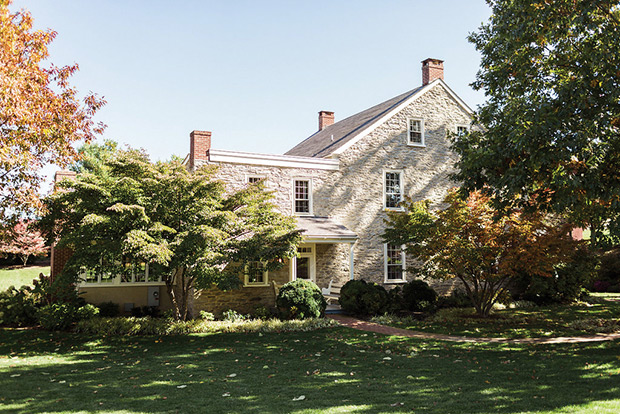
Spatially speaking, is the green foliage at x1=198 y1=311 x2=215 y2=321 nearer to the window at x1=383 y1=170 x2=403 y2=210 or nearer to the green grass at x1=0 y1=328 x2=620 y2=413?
the green grass at x1=0 y1=328 x2=620 y2=413

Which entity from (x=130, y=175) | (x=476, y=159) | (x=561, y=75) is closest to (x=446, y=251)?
(x=476, y=159)

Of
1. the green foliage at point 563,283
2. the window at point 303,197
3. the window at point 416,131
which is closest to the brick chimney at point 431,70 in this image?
the window at point 416,131

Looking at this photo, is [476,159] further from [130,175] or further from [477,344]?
[130,175]

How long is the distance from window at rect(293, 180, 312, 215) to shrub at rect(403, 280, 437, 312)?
207 inches

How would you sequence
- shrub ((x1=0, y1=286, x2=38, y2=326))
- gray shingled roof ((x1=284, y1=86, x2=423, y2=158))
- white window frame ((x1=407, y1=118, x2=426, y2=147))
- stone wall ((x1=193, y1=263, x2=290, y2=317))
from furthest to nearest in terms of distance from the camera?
1. white window frame ((x1=407, y1=118, x2=426, y2=147))
2. gray shingled roof ((x1=284, y1=86, x2=423, y2=158))
3. stone wall ((x1=193, y1=263, x2=290, y2=317))
4. shrub ((x1=0, y1=286, x2=38, y2=326))

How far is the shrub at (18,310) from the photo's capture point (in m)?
15.6

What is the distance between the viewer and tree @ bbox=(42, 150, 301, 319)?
40.1ft

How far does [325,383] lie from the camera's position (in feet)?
26.1

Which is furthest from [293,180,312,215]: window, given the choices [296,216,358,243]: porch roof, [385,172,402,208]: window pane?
[385,172,402,208]: window pane

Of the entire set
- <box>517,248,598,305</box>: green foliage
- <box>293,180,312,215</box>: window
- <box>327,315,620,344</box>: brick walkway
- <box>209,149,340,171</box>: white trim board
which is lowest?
<box>327,315,620,344</box>: brick walkway

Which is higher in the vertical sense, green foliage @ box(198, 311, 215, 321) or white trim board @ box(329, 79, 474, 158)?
white trim board @ box(329, 79, 474, 158)

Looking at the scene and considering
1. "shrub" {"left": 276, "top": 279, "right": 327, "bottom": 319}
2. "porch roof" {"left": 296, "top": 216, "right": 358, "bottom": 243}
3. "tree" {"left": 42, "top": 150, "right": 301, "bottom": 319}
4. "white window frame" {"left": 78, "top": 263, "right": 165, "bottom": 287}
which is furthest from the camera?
"porch roof" {"left": 296, "top": 216, "right": 358, "bottom": 243}

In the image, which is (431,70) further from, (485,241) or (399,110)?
(485,241)

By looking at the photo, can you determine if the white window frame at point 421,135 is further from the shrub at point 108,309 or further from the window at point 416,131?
the shrub at point 108,309
